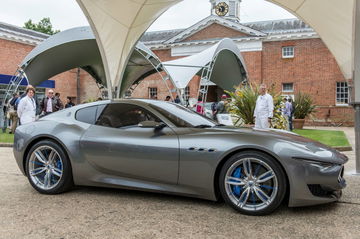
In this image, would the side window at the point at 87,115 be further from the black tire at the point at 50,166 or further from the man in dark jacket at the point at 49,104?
the man in dark jacket at the point at 49,104

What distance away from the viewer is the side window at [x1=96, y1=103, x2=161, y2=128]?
4492 millimetres

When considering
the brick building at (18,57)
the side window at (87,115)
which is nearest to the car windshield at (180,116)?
the side window at (87,115)

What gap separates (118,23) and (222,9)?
2552 centimetres

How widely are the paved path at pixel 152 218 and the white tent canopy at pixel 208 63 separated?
1366cm

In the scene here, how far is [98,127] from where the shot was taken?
15.0 feet

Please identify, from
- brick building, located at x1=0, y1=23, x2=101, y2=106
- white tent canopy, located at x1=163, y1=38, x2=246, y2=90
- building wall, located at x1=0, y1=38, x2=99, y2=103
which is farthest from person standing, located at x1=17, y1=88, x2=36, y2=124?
building wall, located at x1=0, y1=38, x2=99, y2=103

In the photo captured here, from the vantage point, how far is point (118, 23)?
11.7 meters

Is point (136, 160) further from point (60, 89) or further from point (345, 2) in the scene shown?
point (60, 89)

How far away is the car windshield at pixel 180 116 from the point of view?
4398 mm

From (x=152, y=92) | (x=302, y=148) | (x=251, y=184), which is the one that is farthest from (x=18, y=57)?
(x=302, y=148)

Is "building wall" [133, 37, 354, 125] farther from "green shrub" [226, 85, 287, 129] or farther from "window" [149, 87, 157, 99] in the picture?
"green shrub" [226, 85, 287, 129]

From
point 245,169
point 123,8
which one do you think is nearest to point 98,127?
point 245,169

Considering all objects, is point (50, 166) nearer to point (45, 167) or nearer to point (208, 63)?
point (45, 167)

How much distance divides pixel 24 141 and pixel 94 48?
15.6 metres
